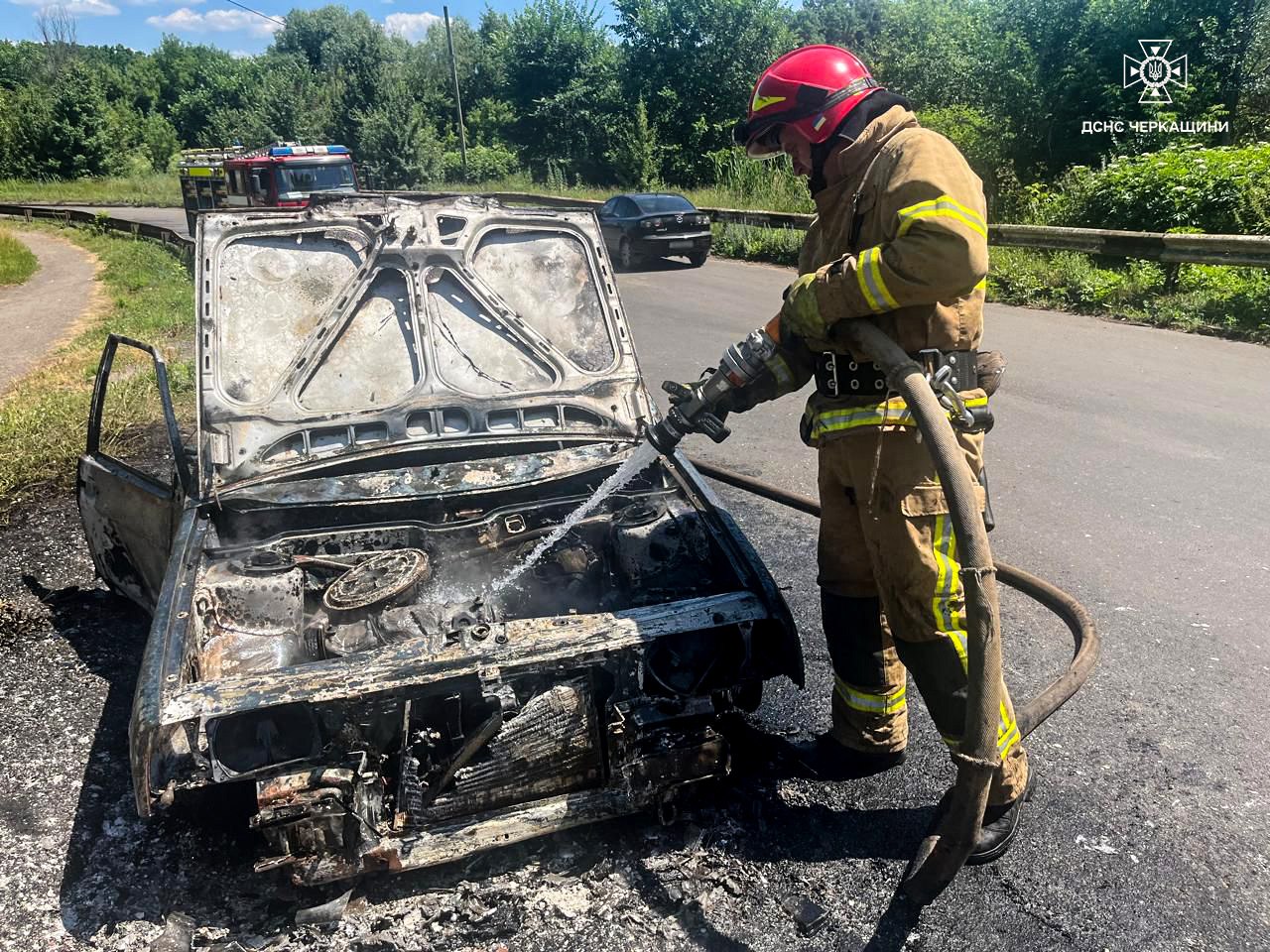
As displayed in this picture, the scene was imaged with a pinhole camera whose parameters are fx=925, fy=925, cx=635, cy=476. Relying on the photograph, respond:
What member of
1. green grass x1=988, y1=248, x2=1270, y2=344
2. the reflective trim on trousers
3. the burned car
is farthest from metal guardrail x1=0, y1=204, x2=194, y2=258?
the reflective trim on trousers

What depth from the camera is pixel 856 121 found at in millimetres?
2617

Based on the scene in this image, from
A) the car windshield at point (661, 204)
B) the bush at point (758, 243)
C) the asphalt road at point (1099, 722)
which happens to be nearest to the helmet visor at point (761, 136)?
the asphalt road at point (1099, 722)

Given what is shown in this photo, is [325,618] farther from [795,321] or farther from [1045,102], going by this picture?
[1045,102]

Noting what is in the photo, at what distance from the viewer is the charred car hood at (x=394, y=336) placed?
346cm

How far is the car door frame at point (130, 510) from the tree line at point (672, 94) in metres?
16.6

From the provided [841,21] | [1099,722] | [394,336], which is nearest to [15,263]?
[394,336]

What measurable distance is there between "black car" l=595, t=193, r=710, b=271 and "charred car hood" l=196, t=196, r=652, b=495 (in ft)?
38.4

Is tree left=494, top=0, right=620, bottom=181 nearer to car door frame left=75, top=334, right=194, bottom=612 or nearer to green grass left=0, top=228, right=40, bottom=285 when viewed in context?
green grass left=0, top=228, right=40, bottom=285

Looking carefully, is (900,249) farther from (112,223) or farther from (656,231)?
(112,223)

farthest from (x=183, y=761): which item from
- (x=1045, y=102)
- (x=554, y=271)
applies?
(x=1045, y=102)

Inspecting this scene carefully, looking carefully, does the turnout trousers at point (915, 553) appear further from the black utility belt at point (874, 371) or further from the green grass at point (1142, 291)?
the green grass at point (1142, 291)

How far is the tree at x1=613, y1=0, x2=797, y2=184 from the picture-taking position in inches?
1327

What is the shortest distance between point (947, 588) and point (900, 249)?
0.93m

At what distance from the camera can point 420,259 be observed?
3.77 metres
